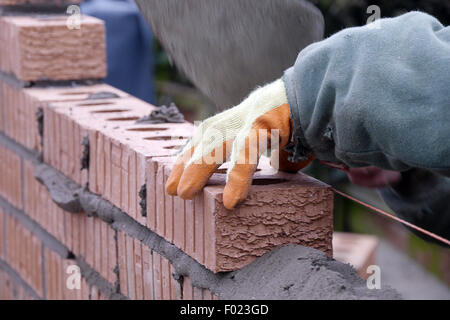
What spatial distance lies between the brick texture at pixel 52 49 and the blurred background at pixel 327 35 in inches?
57.2

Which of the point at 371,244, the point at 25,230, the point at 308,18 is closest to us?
the point at 308,18

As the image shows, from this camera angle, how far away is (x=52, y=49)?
3.85m

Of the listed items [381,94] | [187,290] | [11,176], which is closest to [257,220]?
[187,290]

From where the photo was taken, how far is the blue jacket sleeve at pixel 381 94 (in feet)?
6.15

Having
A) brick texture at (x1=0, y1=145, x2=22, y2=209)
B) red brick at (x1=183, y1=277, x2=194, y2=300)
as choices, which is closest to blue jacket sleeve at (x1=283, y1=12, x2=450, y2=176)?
red brick at (x1=183, y1=277, x2=194, y2=300)

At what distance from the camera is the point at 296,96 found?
6.79 ft

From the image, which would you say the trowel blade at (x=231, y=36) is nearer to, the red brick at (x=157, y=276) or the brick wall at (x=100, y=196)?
the brick wall at (x=100, y=196)

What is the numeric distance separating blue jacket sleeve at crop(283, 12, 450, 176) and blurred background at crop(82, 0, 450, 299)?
322 cm

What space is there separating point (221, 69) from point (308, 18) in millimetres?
355

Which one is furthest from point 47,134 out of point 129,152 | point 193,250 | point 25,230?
point 193,250

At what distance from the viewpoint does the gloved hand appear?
2006 millimetres

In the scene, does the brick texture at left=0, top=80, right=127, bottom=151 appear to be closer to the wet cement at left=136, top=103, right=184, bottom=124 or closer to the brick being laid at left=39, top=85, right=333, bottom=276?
the wet cement at left=136, top=103, right=184, bottom=124

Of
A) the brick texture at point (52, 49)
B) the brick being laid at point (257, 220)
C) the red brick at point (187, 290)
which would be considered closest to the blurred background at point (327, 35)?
the brick texture at point (52, 49)
